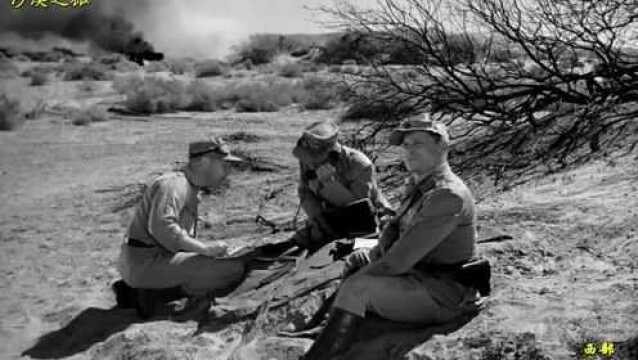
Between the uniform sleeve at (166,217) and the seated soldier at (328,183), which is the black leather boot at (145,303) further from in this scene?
the seated soldier at (328,183)

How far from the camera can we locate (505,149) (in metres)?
9.79

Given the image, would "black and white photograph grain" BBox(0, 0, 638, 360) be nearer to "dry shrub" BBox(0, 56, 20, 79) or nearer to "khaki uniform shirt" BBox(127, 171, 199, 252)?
"khaki uniform shirt" BBox(127, 171, 199, 252)

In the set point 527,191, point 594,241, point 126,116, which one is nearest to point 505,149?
point 527,191

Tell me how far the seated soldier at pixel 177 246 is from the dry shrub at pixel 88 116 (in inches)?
450

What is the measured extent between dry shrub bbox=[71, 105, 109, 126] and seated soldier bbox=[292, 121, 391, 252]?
38.3 feet

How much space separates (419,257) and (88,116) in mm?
14219

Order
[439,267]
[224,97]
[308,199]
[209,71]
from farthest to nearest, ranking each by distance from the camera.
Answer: [209,71] < [224,97] < [308,199] < [439,267]

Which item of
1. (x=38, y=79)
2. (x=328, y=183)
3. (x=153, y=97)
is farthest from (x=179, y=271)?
(x=38, y=79)

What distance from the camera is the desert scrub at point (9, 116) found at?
1639 centimetres

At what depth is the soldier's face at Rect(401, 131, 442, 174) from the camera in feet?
13.2

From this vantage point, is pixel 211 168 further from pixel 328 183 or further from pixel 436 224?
pixel 436 224

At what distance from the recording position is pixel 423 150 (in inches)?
159

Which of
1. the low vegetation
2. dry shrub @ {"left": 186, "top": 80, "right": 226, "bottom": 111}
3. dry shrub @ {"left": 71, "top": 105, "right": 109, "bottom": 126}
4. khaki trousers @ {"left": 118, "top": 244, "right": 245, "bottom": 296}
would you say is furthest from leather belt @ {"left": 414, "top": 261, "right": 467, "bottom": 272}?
dry shrub @ {"left": 186, "top": 80, "right": 226, "bottom": 111}

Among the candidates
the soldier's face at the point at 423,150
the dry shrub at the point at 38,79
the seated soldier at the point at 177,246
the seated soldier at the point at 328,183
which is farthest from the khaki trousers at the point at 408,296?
the dry shrub at the point at 38,79
